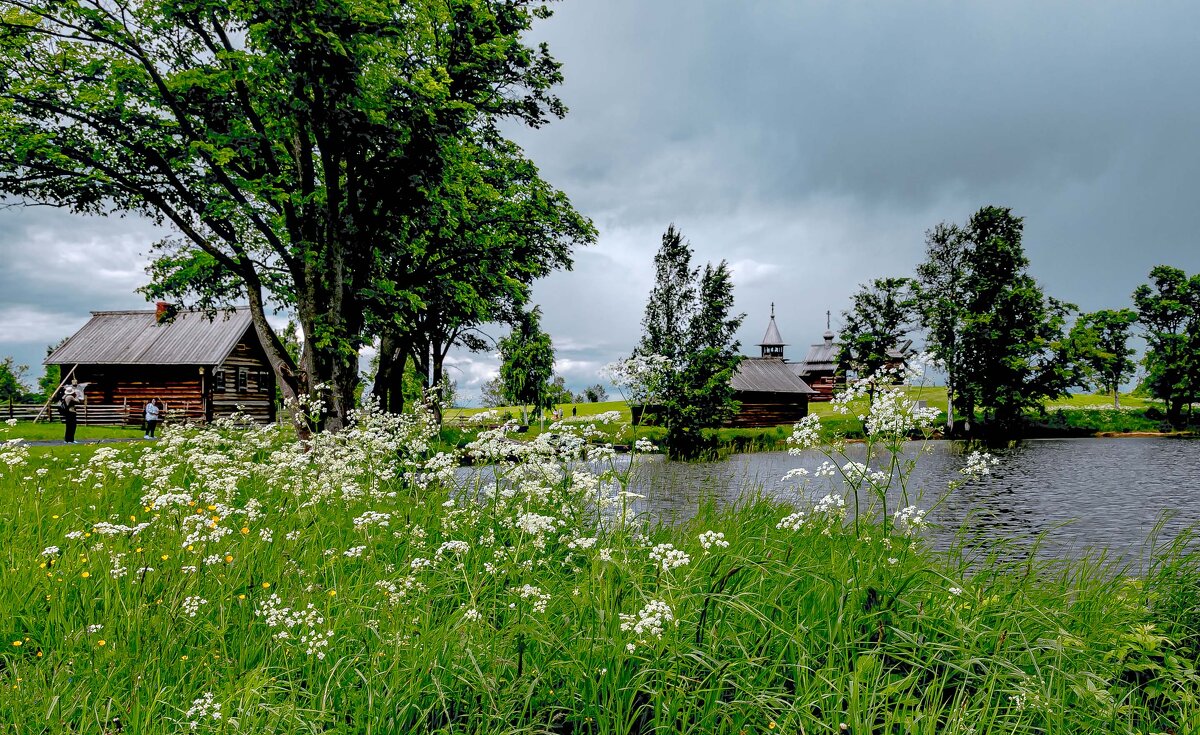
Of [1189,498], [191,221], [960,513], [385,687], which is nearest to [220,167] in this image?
[191,221]

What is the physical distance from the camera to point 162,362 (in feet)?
127

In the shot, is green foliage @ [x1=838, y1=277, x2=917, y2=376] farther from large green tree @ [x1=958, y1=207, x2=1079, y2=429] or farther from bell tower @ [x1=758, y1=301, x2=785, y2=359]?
bell tower @ [x1=758, y1=301, x2=785, y2=359]

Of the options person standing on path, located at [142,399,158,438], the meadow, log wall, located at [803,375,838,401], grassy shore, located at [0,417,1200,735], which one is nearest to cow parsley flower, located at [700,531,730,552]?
grassy shore, located at [0,417,1200,735]

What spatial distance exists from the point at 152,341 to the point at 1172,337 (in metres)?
80.4

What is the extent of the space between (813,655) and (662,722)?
48.2 inches

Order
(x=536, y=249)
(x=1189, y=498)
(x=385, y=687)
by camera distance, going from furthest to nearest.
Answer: (x=536, y=249), (x=1189, y=498), (x=385, y=687)

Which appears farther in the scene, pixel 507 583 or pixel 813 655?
pixel 507 583

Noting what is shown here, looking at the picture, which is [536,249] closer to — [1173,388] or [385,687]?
[385,687]

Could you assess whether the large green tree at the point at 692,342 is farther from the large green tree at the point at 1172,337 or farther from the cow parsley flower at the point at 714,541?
the large green tree at the point at 1172,337

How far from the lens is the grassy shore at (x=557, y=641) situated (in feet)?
10.6

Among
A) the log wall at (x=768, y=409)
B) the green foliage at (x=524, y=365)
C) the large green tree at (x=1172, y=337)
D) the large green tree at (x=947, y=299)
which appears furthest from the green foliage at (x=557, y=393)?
the large green tree at (x=1172, y=337)

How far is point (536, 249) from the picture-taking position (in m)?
25.7

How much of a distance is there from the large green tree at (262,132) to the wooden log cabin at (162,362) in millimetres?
26079

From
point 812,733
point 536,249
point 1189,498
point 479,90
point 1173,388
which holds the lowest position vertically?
point 1189,498
